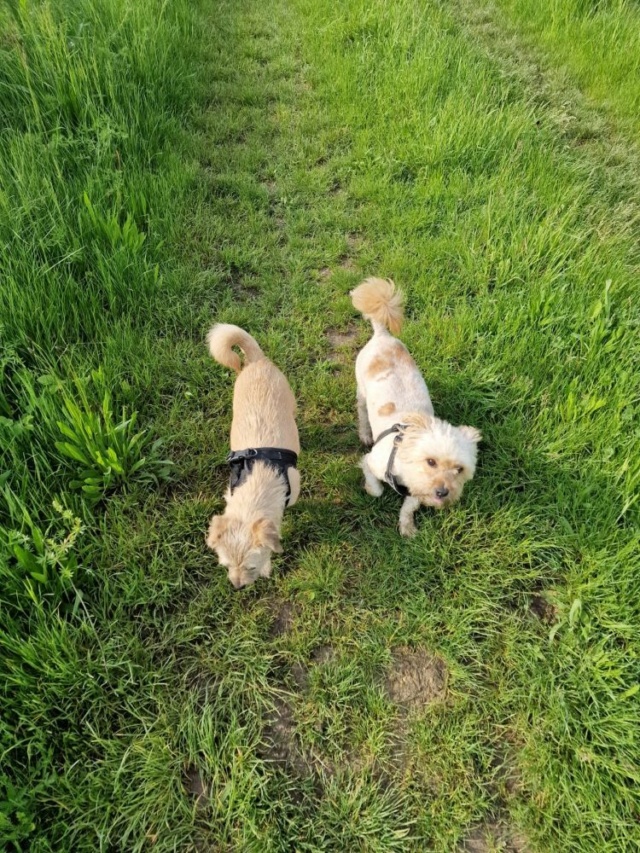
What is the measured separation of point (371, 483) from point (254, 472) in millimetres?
840

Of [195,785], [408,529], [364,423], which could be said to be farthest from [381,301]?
[195,785]

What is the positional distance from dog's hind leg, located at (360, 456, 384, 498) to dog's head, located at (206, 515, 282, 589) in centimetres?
84

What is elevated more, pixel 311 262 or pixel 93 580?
pixel 311 262

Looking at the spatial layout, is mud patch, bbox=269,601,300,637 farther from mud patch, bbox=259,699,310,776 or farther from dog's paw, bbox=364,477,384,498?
dog's paw, bbox=364,477,384,498

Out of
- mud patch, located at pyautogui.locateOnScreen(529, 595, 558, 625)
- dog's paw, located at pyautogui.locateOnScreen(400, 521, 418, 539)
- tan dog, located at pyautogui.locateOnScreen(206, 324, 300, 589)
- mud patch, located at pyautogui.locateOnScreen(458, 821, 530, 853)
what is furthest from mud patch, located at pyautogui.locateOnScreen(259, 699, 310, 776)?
mud patch, located at pyautogui.locateOnScreen(529, 595, 558, 625)

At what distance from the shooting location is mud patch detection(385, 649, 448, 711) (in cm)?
242

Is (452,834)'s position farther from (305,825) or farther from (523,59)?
(523,59)

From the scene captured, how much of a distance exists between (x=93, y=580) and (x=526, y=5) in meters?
9.30

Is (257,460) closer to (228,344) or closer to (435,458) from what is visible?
(228,344)

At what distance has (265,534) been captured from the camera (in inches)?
92.0

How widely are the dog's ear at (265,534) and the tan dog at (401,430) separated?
760 mm

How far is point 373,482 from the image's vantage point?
9.95ft

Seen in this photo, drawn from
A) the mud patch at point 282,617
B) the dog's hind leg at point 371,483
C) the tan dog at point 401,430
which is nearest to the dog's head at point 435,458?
the tan dog at point 401,430

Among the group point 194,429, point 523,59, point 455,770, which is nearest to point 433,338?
point 194,429
